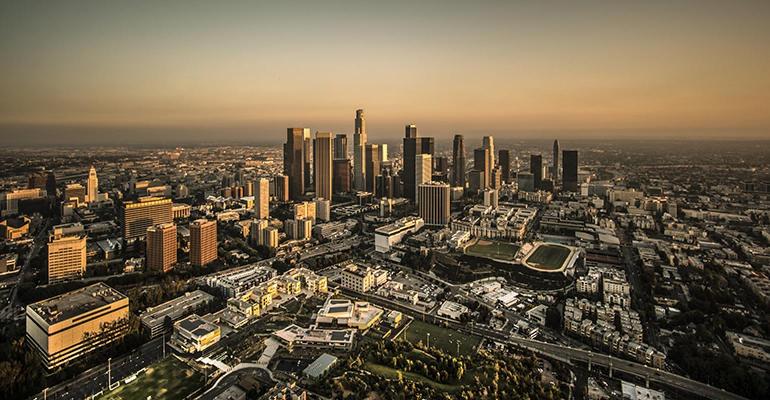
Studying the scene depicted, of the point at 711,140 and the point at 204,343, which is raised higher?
the point at 711,140

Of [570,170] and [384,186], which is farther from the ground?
[570,170]

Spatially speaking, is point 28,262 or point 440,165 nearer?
point 28,262

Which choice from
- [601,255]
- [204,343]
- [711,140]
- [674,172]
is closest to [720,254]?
[601,255]

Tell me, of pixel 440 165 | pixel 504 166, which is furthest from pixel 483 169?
pixel 504 166

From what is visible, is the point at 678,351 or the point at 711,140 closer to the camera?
the point at 678,351

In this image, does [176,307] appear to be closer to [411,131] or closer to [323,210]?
[323,210]

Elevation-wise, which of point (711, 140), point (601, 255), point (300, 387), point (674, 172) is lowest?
point (300, 387)

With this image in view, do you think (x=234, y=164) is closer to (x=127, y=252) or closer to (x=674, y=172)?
(x=127, y=252)
